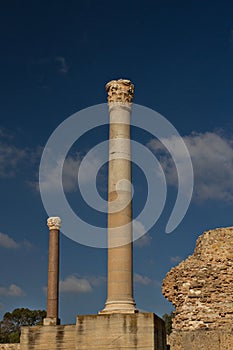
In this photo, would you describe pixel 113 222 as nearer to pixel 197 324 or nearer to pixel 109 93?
pixel 109 93

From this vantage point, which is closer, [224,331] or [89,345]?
[89,345]

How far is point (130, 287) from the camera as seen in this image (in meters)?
12.4

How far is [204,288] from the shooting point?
22625mm

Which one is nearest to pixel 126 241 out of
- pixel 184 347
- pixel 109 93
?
pixel 109 93

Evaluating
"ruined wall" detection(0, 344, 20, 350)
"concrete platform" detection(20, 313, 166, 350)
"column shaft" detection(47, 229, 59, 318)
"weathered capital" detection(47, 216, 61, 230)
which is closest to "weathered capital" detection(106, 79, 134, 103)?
"concrete platform" detection(20, 313, 166, 350)

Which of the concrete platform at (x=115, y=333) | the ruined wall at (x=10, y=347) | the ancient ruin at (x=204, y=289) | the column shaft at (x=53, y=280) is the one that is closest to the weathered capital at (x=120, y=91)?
the concrete platform at (x=115, y=333)

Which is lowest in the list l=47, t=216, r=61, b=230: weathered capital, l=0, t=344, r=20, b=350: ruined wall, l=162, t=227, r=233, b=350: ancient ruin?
l=0, t=344, r=20, b=350: ruined wall

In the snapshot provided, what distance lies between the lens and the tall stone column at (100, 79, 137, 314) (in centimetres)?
1224

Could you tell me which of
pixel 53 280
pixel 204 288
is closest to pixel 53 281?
pixel 53 280

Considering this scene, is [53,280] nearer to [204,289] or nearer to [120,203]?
[204,289]

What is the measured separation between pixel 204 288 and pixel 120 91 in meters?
11.5

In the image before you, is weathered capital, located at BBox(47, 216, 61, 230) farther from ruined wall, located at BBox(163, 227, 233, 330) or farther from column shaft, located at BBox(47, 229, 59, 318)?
ruined wall, located at BBox(163, 227, 233, 330)

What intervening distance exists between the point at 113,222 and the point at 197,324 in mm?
10822

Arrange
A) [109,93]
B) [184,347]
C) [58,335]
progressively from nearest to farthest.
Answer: [58,335] → [109,93] → [184,347]
